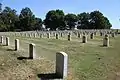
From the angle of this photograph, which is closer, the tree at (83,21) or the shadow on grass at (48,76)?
the shadow on grass at (48,76)

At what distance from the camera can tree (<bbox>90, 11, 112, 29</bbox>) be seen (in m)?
142

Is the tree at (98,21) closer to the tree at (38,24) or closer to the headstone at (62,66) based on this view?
the tree at (38,24)

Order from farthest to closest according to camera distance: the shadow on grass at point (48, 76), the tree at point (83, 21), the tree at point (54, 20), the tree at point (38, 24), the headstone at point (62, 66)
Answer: the tree at point (83, 21), the tree at point (54, 20), the tree at point (38, 24), the headstone at point (62, 66), the shadow on grass at point (48, 76)

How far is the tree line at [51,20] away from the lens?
389 feet

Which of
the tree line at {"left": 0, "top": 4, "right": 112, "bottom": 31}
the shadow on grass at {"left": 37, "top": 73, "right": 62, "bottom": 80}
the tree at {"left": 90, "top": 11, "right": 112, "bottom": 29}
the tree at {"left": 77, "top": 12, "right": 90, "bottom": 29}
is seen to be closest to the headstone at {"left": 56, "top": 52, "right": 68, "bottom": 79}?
the shadow on grass at {"left": 37, "top": 73, "right": 62, "bottom": 80}

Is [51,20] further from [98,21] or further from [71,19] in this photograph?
[98,21]

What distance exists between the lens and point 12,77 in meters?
11.7

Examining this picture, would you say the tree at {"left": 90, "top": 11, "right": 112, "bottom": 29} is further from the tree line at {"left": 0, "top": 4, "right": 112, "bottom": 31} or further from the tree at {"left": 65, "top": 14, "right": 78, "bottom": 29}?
the tree at {"left": 65, "top": 14, "right": 78, "bottom": 29}

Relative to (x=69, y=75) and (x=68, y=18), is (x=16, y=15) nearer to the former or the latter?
(x=68, y=18)

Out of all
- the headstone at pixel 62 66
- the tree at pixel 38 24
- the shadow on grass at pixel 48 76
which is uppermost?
the tree at pixel 38 24

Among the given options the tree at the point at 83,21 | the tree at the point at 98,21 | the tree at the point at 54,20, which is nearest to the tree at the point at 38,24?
the tree at the point at 54,20

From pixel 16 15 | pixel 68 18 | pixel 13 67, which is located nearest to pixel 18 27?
pixel 16 15

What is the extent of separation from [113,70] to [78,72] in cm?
178

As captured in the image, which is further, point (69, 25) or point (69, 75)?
point (69, 25)
